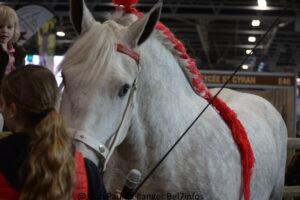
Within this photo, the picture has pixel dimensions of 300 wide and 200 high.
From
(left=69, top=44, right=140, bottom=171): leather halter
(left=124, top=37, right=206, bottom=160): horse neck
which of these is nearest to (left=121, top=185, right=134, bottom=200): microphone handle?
(left=69, top=44, right=140, bottom=171): leather halter

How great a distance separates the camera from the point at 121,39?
102 inches

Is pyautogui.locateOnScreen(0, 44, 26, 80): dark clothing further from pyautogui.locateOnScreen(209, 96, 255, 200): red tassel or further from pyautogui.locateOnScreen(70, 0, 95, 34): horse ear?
pyautogui.locateOnScreen(209, 96, 255, 200): red tassel

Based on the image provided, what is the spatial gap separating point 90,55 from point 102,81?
14 centimetres

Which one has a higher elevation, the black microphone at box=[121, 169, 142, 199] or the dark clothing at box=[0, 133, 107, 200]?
the dark clothing at box=[0, 133, 107, 200]

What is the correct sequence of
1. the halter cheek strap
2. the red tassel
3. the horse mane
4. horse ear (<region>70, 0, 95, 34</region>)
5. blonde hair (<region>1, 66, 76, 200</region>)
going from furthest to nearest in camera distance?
the red tassel, the horse mane, horse ear (<region>70, 0, 95, 34</region>), the halter cheek strap, blonde hair (<region>1, 66, 76, 200</region>)

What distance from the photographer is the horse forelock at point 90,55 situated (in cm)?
241

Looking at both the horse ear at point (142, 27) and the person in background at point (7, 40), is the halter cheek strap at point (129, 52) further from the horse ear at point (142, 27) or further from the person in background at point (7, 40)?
the person in background at point (7, 40)

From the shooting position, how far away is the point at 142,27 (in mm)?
2615

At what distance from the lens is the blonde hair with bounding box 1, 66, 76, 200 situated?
1.63 meters

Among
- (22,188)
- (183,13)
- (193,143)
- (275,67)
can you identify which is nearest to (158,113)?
(193,143)

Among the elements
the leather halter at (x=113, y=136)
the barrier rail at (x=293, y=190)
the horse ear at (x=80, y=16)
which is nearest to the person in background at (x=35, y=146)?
the leather halter at (x=113, y=136)

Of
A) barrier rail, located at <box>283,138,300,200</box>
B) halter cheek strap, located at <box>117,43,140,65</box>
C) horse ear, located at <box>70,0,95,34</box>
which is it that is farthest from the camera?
barrier rail, located at <box>283,138,300,200</box>

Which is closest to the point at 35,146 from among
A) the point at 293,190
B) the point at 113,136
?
the point at 113,136

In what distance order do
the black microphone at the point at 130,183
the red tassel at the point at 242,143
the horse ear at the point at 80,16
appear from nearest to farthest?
the black microphone at the point at 130,183 < the horse ear at the point at 80,16 < the red tassel at the point at 242,143
